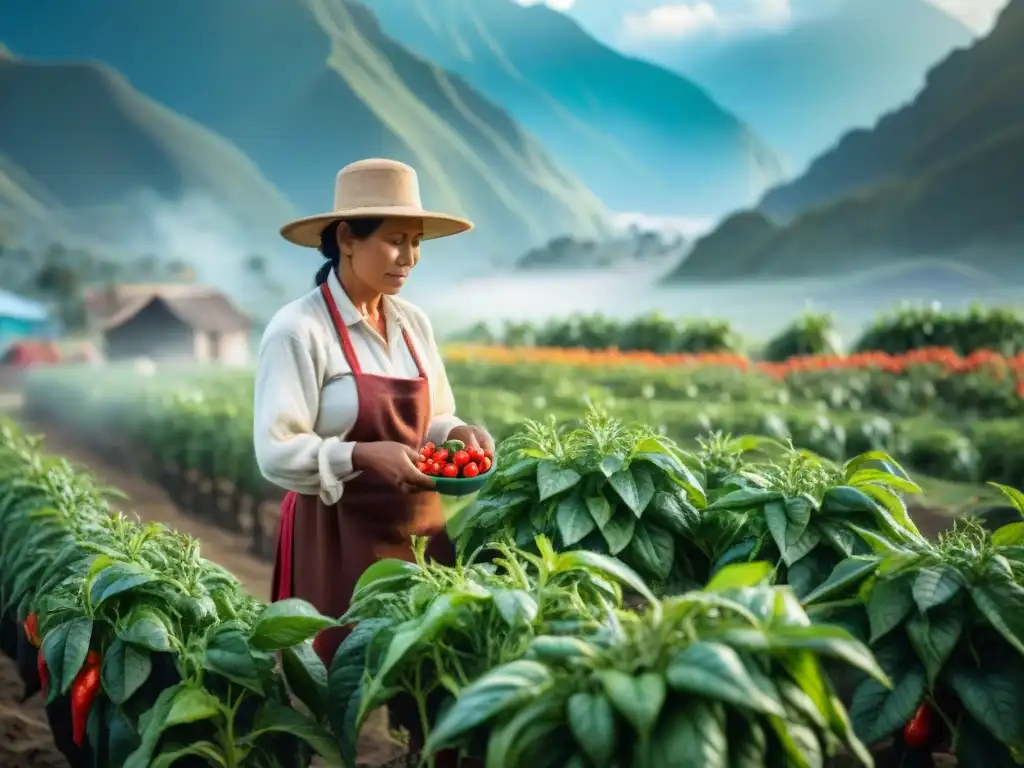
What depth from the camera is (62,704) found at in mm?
2330

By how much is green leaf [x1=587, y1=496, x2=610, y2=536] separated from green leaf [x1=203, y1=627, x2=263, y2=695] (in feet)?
2.05

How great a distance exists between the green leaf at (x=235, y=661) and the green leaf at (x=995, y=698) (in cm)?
101

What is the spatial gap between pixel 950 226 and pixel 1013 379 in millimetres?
4884

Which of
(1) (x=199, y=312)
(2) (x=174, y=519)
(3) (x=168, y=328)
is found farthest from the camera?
(1) (x=199, y=312)

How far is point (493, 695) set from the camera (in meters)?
1.23

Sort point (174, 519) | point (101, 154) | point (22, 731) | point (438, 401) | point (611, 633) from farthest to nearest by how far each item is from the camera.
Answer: point (101, 154), point (174, 519), point (22, 731), point (438, 401), point (611, 633)

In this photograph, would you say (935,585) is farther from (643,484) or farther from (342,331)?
(342,331)

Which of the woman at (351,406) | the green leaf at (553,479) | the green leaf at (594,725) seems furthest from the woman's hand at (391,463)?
the green leaf at (594,725)

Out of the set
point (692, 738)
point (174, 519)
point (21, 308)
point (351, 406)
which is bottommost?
point (174, 519)

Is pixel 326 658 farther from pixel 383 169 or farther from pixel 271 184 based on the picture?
pixel 271 184

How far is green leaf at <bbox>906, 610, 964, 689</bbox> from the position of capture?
152 cm

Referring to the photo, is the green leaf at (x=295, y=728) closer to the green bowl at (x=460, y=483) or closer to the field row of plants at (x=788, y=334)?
the green bowl at (x=460, y=483)

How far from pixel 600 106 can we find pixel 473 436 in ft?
35.4

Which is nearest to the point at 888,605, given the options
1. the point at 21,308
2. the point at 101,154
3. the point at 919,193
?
the point at 21,308
